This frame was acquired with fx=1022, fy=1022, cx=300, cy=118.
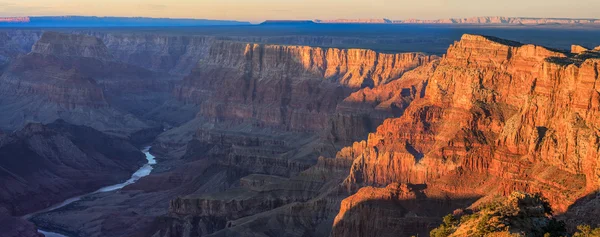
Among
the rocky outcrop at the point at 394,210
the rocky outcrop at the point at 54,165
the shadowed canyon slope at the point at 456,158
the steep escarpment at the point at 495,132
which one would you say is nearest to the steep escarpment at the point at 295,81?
the rocky outcrop at the point at 54,165

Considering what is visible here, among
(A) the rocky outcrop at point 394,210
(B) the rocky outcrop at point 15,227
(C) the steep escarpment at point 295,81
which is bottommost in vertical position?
(B) the rocky outcrop at point 15,227

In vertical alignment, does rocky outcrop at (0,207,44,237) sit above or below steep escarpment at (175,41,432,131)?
below

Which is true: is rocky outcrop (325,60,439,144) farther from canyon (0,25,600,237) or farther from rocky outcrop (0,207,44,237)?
rocky outcrop (0,207,44,237)

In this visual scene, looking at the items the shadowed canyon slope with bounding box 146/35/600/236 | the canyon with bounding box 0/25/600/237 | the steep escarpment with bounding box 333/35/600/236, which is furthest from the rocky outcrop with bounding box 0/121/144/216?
the steep escarpment with bounding box 333/35/600/236

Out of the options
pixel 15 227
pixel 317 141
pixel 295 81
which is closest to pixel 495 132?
pixel 317 141

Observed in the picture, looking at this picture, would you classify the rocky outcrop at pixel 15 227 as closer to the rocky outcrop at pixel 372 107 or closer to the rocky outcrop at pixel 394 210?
the rocky outcrop at pixel 372 107

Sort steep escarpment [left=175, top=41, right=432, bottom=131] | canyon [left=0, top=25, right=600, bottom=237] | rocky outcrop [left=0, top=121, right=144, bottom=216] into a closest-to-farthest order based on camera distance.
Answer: canyon [left=0, top=25, right=600, bottom=237]
rocky outcrop [left=0, top=121, right=144, bottom=216]
steep escarpment [left=175, top=41, right=432, bottom=131]

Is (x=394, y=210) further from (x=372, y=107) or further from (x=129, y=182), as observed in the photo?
(x=129, y=182)
